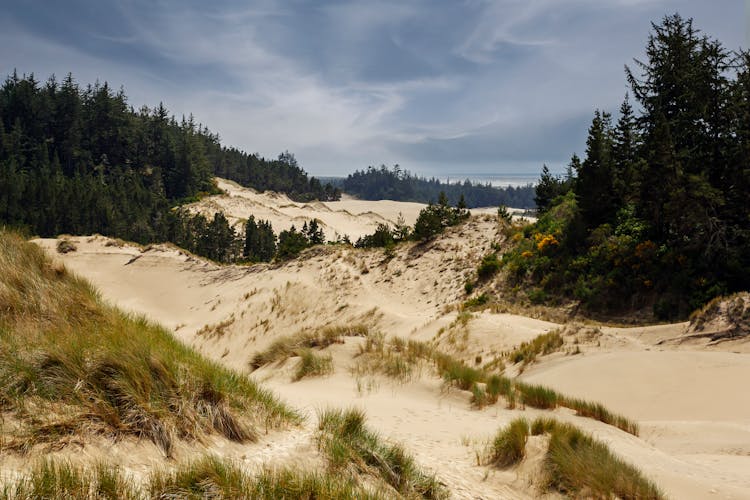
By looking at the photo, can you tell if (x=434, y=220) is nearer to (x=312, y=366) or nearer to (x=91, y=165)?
(x=312, y=366)

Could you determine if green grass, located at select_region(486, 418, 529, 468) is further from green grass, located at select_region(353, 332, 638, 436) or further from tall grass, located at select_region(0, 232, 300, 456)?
green grass, located at select_region(353, 332, 638, 436)

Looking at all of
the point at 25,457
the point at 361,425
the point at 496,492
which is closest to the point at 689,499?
the point at 496,492

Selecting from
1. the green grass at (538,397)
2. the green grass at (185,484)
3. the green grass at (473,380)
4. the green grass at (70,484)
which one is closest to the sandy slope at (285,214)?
the green grass at (473,380)

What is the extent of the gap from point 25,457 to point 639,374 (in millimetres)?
10201

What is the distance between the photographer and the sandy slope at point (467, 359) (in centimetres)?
466

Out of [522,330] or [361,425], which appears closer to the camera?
[361,425]

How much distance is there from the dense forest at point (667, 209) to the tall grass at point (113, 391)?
53.9 ft

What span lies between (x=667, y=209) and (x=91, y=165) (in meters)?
97.0

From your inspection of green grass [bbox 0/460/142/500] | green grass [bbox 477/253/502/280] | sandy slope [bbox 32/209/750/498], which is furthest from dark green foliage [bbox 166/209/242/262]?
green grass [bbox 0/460/142/500]

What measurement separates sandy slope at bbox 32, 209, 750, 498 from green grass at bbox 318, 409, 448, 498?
227 mm

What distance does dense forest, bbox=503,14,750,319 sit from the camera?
1568cm

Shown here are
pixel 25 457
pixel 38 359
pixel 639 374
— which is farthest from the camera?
pixel 639 374

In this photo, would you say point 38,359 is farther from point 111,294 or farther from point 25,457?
point 111,294

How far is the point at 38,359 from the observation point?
356cm
